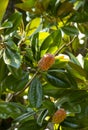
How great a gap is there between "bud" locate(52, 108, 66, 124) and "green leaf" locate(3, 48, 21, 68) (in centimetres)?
16

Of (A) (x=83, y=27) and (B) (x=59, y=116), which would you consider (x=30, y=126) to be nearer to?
(B) (x=59, y=116)

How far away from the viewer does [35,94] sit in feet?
3.30

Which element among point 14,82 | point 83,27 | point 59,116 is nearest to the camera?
point 59,116

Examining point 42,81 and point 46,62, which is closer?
point 46,62

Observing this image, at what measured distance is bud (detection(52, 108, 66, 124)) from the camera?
0.92 meters

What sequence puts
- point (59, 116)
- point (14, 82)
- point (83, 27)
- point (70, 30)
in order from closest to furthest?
point (59, 116) < point (14, 82) < point (70, 30) < point (83, 27)

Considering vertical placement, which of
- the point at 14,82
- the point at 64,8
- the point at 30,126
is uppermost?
the point at 64,8

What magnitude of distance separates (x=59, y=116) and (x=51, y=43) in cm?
25

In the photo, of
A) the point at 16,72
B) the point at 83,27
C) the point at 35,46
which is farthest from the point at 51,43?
the point at 83,27

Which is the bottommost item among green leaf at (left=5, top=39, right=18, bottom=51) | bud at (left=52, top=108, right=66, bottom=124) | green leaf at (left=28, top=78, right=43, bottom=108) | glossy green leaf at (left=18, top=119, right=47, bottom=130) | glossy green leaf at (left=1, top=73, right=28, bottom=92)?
glossy green leaf at (left=18, top=119, right=47, bottom=130)

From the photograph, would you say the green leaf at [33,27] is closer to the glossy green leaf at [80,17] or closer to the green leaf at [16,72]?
the glossy green leaf at [80,17]

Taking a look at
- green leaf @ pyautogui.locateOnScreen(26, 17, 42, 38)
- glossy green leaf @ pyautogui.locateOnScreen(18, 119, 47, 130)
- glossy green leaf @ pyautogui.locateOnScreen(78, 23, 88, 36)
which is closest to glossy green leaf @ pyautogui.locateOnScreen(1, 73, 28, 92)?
glossy green leaf @ pyautogui.locateOnScreen(18, 119, 47, 130)

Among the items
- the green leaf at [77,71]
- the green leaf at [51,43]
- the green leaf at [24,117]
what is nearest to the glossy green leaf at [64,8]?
the green leaf at [51,43]

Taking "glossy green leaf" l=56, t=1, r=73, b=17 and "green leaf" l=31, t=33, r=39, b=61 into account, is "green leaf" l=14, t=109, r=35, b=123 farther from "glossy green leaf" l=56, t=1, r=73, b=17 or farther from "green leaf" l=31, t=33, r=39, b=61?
"glossy green leaf" l=56, t=1, r=73, b=17
